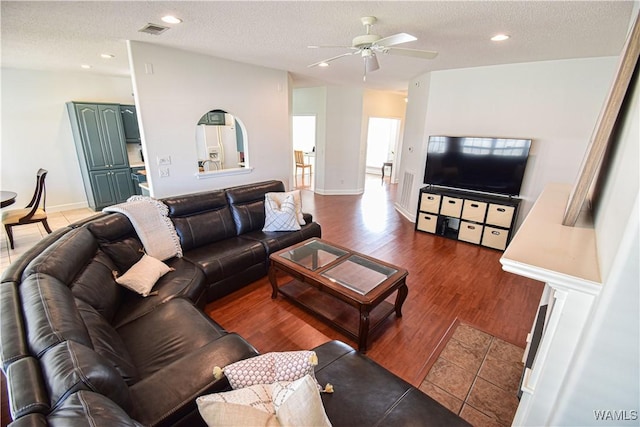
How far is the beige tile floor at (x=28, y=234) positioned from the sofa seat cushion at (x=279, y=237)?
120 inches

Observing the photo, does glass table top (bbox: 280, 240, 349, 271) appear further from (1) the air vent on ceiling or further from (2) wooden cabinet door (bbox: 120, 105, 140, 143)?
(2) wooden cabinet door (bbox: 120, 105, 140, 143)

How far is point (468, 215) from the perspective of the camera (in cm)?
414

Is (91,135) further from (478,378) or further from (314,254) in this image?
(478,378)

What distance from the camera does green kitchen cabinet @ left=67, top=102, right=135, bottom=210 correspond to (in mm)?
4961

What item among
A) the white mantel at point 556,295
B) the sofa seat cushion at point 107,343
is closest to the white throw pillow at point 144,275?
the sofa seat cushion at point 107,343

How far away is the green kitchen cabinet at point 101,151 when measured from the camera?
4961 millimetres

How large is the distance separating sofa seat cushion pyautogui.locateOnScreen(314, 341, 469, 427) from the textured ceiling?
7.89ft

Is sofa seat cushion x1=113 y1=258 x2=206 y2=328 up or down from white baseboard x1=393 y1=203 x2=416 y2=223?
up

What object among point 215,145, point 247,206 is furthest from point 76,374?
point 215,145

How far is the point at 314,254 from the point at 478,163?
290 centimetres

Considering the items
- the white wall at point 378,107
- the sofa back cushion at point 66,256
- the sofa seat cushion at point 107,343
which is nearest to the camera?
the sofa seat cushion at point 107,343

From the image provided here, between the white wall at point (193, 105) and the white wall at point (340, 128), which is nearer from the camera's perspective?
the white wall at point (193, 105)

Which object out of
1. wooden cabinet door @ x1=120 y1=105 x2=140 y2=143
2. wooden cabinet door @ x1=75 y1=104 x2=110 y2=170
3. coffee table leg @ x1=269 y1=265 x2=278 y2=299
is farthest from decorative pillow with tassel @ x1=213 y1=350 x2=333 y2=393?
wooden cabinet door @ x1=120 y1=105 x2=140 y2=143

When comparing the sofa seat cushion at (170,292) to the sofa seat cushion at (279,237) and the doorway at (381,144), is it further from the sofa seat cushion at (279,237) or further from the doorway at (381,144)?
the doorway at (381,144)
